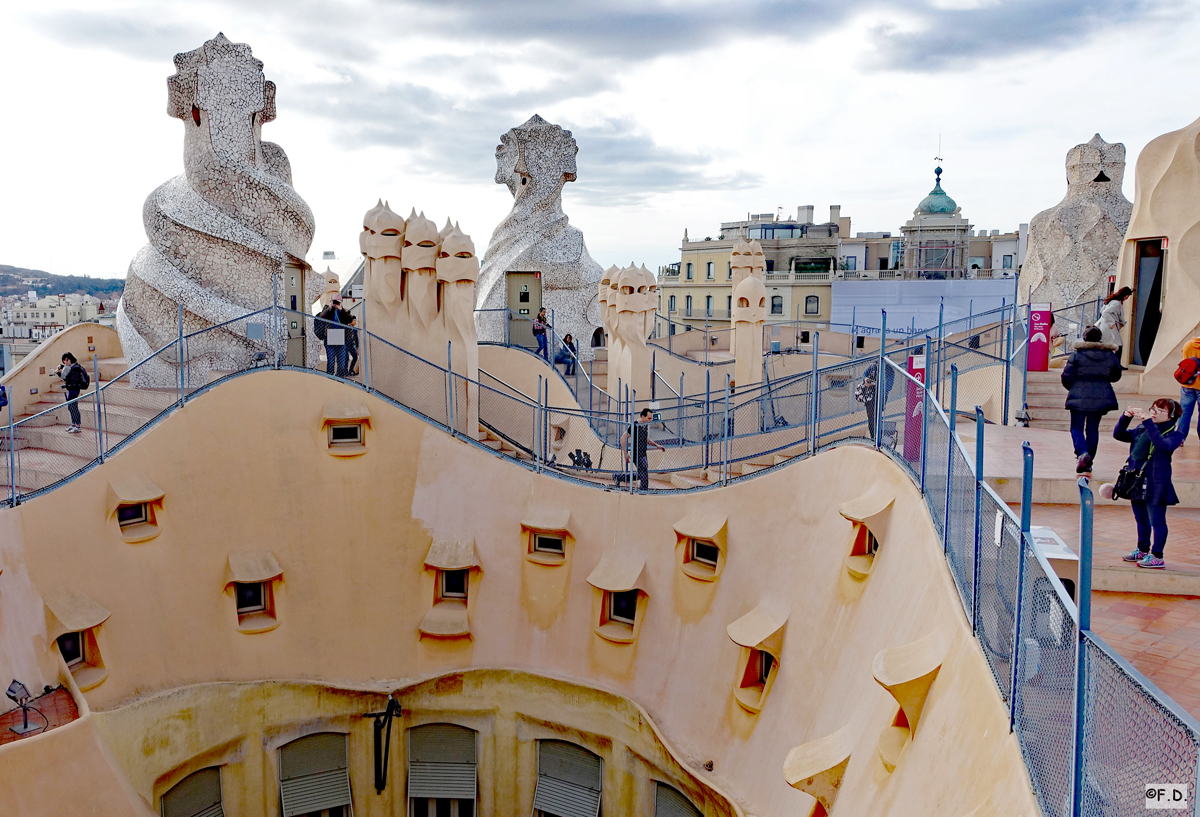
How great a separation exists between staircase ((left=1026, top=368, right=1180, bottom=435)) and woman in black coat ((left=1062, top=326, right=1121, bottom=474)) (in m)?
3.11

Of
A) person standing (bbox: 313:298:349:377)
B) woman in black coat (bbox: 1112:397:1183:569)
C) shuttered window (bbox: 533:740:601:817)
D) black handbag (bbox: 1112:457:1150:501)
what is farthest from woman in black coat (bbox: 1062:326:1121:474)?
person standing (bbox: 313:298:349:377)

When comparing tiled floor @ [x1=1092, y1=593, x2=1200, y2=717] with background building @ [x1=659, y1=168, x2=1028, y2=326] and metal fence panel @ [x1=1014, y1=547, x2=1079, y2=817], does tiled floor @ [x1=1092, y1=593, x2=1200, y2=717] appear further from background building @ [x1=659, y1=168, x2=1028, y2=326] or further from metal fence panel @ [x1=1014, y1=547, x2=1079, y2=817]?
background building @ [x1=659, y1=168, x2=1028, y2=326]

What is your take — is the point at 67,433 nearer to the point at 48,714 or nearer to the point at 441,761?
the point at 48,714

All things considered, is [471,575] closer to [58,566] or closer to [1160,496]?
[58,566]

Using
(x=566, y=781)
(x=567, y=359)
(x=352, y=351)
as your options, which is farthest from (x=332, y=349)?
(x=567, y=359)

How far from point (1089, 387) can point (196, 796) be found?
39.1 feet

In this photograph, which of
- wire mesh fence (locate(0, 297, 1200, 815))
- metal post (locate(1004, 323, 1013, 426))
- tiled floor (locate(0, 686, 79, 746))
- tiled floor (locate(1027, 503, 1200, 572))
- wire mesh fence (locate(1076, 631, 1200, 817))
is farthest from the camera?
metal post (locate(1004, 323, 1013, 426))

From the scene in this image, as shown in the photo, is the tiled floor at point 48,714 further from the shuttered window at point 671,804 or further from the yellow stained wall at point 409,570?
the shuttered window at point 671,804

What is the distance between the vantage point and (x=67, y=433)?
13180 mm

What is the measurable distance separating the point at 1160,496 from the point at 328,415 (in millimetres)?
10501

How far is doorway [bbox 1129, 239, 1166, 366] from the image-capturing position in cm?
1336

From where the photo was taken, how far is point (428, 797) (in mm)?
13477

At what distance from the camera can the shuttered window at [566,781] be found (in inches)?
503

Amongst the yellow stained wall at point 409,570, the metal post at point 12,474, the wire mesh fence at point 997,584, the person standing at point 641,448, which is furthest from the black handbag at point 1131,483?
the metal post at point 12,474
